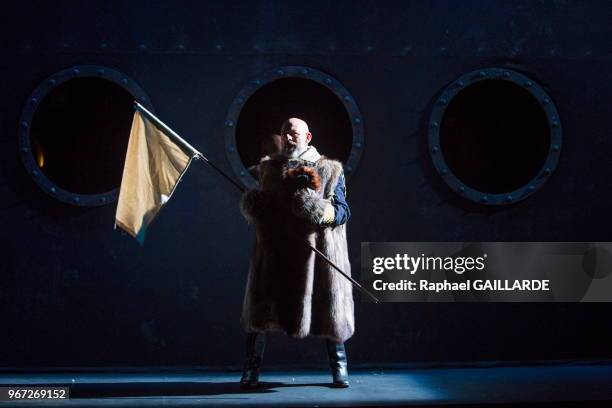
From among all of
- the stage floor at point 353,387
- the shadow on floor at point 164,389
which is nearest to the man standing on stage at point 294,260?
the shadow on floor at point 164,389

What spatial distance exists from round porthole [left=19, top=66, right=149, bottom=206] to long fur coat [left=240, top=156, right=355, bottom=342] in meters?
1.22

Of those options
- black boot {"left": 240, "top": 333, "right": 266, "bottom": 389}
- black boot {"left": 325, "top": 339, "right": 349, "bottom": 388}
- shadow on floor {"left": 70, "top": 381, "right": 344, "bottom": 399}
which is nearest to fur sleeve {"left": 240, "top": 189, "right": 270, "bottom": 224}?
black boot {"left": 240, "top": 333, "right": 266, "bottom": 389}

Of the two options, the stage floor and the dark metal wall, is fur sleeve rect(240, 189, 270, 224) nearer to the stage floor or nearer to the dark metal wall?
the dark metal wall

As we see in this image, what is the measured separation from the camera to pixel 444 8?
19.0 ft

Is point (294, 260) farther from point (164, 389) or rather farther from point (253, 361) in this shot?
point (164, 389)

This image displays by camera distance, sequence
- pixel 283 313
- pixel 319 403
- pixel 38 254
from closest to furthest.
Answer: pixel 319 403 → pixel 283 313 → pixel 38 254

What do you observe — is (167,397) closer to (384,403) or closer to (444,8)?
(384,403)

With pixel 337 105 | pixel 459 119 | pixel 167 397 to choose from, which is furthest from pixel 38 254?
pixel 459 119

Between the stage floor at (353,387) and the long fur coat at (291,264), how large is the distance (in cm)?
40

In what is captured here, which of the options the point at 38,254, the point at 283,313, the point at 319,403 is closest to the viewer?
the point at 319,403

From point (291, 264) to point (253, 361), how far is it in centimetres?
63

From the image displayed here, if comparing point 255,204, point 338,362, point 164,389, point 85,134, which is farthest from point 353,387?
point 85,134

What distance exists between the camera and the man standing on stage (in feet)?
16.2

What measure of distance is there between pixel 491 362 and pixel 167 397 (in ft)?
7.41
